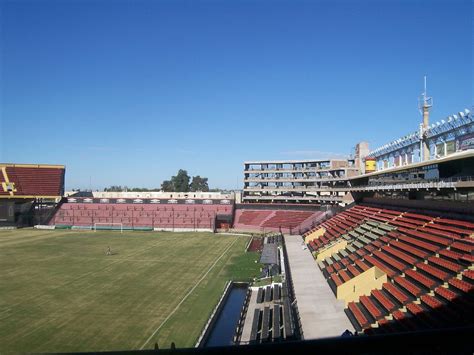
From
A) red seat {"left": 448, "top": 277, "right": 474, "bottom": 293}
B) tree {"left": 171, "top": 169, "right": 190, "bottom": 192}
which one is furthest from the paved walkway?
tree {"left": 171, "top": 169, "right": 190, "bottom": 192}

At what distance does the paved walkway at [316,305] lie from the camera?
1895 cm

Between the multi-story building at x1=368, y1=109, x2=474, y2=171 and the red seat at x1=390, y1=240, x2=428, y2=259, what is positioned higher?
the multi-story building at x1=368, y1=109, x2=474, y2=171

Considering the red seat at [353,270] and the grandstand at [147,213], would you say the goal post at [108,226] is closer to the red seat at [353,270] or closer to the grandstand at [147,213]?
the grandstand at [147,213]

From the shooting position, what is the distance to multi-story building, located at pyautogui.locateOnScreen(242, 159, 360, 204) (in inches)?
3031

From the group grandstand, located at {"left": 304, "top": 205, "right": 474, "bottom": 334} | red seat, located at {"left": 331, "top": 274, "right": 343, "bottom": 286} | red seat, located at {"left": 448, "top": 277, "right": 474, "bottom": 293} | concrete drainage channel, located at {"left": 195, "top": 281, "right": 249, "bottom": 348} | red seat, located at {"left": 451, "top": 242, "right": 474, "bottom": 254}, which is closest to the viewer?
red seat, located at {"left": 448, "top": 277, "right": 474, "bottom": 293}

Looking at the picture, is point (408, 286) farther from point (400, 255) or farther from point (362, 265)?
point (362, 265)

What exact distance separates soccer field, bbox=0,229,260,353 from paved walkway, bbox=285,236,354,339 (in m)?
4.94

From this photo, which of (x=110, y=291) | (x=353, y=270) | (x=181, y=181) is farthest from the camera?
(x=181, y=181)

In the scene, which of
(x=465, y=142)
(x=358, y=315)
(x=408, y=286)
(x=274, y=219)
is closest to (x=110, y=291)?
(x=358, y=315)

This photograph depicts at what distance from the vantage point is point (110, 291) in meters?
28.4

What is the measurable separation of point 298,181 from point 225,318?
59.7 m

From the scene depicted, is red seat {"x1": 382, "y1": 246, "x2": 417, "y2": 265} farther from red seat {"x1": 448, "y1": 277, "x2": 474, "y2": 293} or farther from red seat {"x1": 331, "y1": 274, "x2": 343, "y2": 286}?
red seat {"x1": 448, "y1": 277, "x2": 474, "y2": 293}

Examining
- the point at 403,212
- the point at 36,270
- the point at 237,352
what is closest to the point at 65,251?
the point at 36,270

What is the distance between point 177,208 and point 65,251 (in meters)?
34.3
